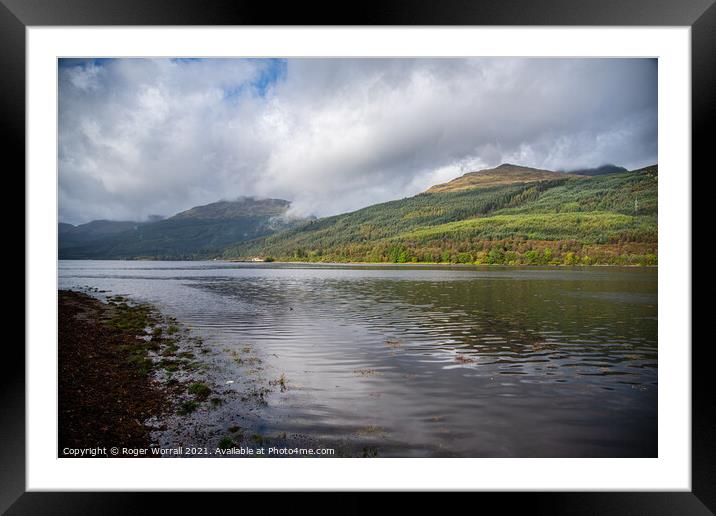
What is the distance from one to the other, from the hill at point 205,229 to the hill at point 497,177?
31318 millimetres

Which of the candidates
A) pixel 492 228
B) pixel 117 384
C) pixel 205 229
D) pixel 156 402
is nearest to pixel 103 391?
pixel 117 384

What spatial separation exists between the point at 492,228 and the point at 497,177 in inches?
1194

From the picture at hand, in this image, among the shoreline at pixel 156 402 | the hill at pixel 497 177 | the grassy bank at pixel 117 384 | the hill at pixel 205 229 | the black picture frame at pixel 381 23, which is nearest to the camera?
the black picture frame at pixel 381 23

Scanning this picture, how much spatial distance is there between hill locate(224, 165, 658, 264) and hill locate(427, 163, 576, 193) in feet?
1.30

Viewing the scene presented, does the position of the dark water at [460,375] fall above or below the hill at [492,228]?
below

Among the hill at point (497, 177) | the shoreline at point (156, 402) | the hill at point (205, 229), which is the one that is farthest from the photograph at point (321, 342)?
the hill at point (497, 177)

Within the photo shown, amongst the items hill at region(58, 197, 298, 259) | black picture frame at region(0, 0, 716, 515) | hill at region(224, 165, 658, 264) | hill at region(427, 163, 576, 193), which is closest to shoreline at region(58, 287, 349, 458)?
black picture frame at region(0, 0, 716, 515)

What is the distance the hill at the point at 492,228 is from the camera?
3441 cm

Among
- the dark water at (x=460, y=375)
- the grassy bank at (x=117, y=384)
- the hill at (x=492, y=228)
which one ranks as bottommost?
the dark water at (x=460, y=375)

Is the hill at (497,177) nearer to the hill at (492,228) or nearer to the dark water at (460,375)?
the hill at (492,228)

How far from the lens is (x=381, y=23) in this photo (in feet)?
12.0
